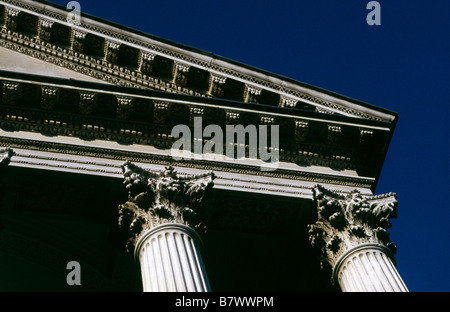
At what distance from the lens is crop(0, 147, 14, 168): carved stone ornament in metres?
14.1

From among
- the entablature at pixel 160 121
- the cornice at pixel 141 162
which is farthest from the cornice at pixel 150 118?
the cornice at pixel 141 162

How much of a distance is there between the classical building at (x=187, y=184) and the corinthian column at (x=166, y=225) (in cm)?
3

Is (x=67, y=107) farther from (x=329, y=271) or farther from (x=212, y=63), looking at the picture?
(x=329, y=271)

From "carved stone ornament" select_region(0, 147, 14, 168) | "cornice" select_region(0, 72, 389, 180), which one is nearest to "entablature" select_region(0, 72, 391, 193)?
"cornice" select_region(0, 72, 389, 180)

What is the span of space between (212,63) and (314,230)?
20.3 ft

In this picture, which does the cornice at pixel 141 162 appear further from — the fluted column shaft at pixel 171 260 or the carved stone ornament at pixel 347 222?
the fluted column shaft at pixel 171 260

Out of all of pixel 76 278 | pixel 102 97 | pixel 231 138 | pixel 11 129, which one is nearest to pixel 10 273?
pixel 76 278

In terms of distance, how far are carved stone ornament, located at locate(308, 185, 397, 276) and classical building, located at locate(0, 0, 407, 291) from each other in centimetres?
3

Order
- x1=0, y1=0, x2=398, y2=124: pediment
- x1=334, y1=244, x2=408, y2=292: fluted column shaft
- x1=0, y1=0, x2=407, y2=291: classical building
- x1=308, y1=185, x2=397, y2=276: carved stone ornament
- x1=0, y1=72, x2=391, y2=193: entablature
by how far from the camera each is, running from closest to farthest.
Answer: x1=334, y1=244, x2=408, y2=292: fluted column shaft < x1=0, y1=0, x2=407, y2=291: classical building < x1=308, y1=185, x2=397, y2=276: carved stone ornament < x1=0, y1=72, x2=391, y2=193: entablature < x1=0, y1=0, x2=398, y2=124: pediment

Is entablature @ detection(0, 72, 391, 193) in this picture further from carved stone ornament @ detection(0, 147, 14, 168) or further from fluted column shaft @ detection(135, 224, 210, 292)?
fluted column shaft @ detection(135, 224, 210, 292)

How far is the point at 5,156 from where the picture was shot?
46.8 feet

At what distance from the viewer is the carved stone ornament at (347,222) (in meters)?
14.3

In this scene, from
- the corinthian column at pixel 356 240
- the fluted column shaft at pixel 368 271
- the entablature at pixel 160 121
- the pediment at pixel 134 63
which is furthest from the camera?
the pediment at pixel 134 63

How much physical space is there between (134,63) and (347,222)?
27.3 ft
